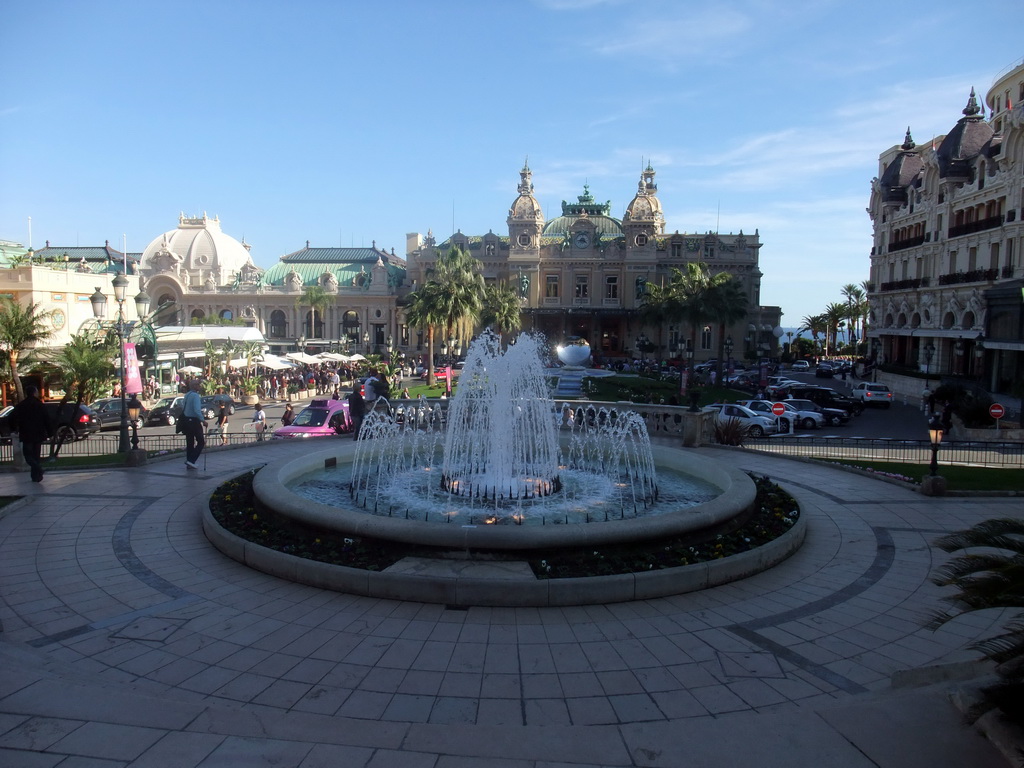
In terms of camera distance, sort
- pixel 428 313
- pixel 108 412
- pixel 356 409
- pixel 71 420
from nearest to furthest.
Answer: pixel 356 409, pixel 71 420, pixel 108 412, pixel 428 313

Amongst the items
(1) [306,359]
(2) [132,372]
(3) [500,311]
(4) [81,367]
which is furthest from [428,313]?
(2) [132,372]

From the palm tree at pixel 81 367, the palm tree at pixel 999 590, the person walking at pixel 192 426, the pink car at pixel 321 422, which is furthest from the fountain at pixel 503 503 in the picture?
the palm tree at pixel 81 367

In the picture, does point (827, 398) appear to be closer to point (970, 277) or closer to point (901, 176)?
point (970, 277)

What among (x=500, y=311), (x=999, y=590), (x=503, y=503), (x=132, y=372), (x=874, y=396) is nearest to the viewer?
(x=999, y=590)

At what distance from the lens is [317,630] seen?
7.32 m

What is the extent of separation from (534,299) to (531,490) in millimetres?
64663

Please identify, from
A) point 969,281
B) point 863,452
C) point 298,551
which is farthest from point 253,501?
point 969,281

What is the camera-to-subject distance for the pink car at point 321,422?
2223 cm

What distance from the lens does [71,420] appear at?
83.3 ft

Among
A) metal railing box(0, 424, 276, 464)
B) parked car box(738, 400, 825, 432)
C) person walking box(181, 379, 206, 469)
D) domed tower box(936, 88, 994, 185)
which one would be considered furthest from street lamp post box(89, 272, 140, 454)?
domed tower box(936, 88, 994, 185)

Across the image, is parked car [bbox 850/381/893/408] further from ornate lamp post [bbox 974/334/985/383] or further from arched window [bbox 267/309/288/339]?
arched window [bbox 267/309/288/339]

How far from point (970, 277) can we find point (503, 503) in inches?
1700

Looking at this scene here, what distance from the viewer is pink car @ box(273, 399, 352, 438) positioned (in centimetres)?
2223

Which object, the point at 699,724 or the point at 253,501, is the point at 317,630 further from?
the point at 253,501
